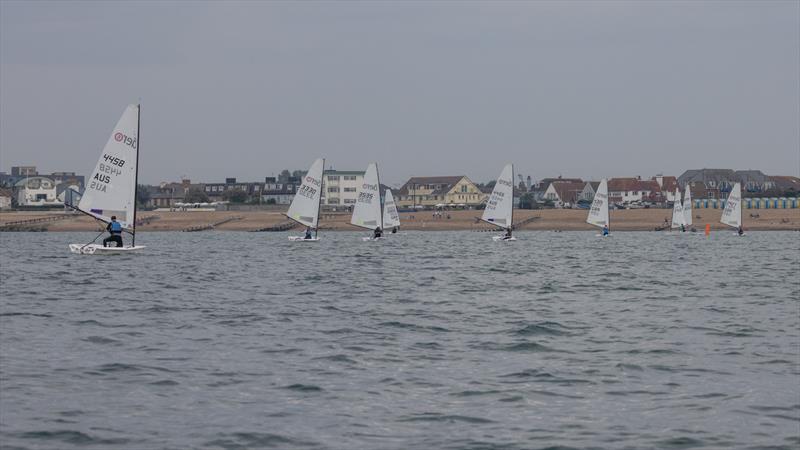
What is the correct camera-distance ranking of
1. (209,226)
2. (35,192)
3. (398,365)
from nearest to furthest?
1. (398,365)
2. (209,226)
3. (35,192)

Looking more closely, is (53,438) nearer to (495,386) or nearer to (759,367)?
(495,386)

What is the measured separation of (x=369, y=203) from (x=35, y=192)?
123 m

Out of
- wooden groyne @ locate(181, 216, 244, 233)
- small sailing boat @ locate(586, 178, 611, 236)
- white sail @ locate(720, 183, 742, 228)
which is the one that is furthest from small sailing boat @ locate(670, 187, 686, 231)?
wooden groyne @ locate(181, 216, 244, 233)

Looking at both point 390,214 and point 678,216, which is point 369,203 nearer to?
point 390,214

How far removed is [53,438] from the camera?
12711 mm

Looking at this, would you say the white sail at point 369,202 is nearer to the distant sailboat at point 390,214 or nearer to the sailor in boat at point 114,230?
the distant sailboat at point 390,214

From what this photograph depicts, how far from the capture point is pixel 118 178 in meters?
49.0

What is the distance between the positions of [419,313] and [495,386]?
1042 centimetres

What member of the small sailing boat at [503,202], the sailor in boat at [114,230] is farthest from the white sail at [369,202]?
the sailor in boat at [114,230]

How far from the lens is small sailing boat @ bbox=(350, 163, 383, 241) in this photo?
80363 millimetres

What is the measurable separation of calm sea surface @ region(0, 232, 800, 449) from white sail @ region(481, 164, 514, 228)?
4590cm

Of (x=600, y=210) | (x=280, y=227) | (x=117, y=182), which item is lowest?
(x=280, y=227)

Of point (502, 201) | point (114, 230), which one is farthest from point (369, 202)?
point (114, 230)

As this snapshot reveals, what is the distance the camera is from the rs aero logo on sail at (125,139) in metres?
49.1
